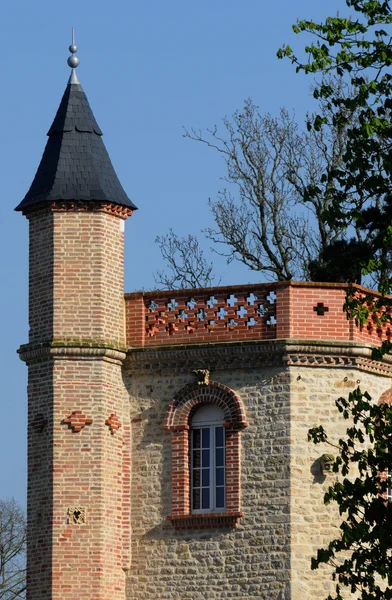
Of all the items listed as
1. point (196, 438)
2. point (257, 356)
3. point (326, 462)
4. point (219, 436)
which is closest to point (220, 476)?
point (219, 436)

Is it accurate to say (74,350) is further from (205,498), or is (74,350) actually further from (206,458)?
(205,498)

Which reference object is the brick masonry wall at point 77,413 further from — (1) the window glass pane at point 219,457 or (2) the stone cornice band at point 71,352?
(1) the window glass pane at point 219,457

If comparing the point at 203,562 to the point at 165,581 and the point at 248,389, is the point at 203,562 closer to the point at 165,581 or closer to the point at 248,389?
the point at 165,581

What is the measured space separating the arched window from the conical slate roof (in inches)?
158

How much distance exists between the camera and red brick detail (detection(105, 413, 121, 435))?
30750mm

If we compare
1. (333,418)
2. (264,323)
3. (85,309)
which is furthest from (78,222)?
(333,418)

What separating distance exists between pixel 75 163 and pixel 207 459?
572 cm

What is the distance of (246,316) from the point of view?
31.0m

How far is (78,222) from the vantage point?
31375 mm

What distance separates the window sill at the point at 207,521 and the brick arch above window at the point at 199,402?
1.52 m

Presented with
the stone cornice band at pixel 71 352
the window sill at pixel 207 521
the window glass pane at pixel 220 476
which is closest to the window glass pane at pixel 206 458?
the window glass pane at pixel 220 476

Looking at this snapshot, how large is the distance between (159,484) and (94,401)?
1849 millimetres

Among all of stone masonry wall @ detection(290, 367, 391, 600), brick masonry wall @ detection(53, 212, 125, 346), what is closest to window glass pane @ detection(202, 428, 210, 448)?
stone masonry wall @ detection(290, 367, 391, 600)

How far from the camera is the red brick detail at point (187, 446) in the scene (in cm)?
3034
